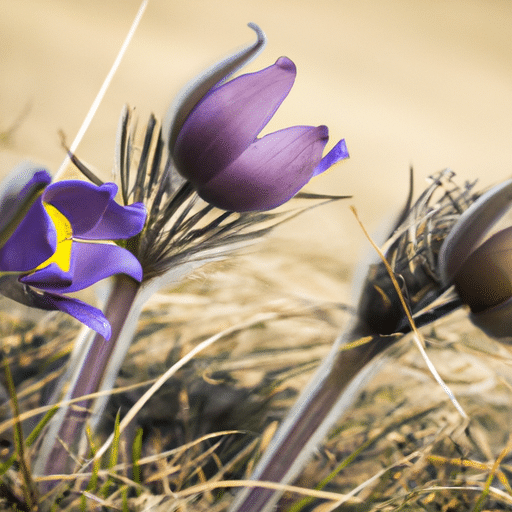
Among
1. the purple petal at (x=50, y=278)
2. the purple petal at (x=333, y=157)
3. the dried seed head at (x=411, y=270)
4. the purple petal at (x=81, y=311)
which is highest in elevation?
the purple petal at (x=333, y=157)

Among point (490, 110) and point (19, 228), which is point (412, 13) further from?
point (19, 228)

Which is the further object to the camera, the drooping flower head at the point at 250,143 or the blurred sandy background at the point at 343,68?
the blurred sandy background at the point at 343,68

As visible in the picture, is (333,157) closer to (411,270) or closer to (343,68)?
(411,270)

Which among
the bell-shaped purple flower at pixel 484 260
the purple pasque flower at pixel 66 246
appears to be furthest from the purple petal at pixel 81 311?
the bell-shaped purple flower at pixel 484 260

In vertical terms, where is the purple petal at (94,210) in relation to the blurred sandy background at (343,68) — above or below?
below

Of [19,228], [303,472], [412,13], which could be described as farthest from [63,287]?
[412,13]

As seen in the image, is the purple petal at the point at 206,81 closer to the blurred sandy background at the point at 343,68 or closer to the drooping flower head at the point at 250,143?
the drooping flower head at the point at 250,143

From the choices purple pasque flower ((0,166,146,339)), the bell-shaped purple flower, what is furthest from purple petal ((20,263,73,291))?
the bell-shaped purple flower

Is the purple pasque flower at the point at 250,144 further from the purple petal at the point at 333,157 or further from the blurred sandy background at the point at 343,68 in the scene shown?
the blurred sandy background at the point at 343,68
